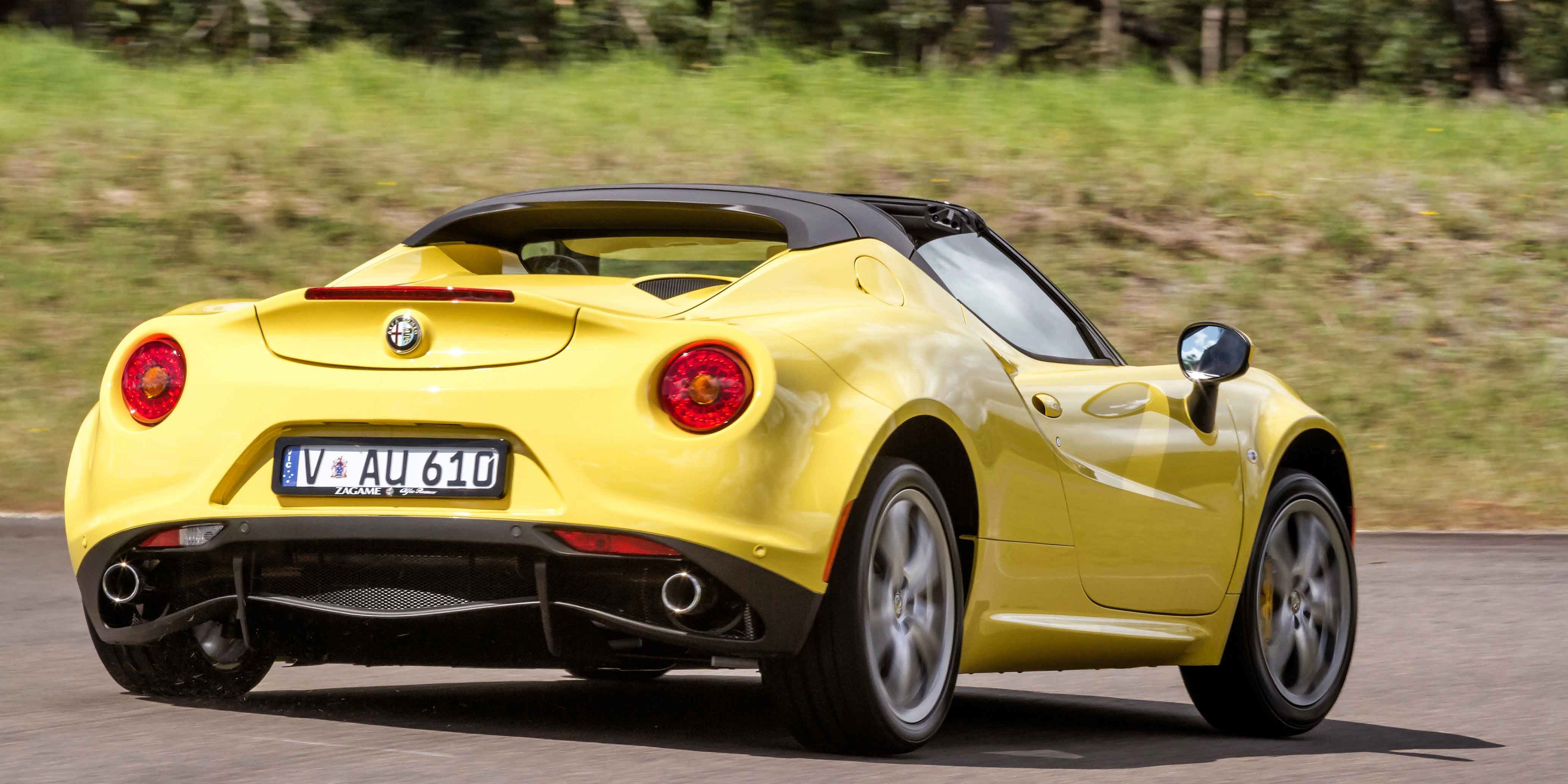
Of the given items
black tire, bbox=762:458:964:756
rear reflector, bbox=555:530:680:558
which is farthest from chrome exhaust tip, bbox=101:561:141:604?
black tire, bbox=762:458:964:756

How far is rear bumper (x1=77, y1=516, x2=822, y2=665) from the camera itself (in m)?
4.59

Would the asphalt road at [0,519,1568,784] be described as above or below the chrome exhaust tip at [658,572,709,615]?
below

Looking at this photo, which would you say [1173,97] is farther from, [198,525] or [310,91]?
[198,525]

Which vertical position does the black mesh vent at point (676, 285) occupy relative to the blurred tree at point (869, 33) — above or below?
above

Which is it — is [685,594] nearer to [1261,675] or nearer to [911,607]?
[911,607]

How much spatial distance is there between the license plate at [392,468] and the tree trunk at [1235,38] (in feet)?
101

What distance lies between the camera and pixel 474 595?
4.70m

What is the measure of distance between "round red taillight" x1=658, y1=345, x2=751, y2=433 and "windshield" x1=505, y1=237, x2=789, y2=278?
122 centimetres

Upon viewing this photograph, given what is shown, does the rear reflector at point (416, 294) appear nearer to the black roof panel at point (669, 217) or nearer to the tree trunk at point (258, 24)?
the black roof panel at point (669, 217)

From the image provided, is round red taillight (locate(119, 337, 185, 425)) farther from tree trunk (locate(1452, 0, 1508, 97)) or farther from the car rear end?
tree trunk (locate(1452, 0, 1508, 97))

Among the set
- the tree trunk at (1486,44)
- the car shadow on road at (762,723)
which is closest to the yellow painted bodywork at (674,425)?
the car shadow on road at (762,723)

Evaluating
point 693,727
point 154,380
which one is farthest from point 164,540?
point 693,727

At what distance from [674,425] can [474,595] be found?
1.87ft

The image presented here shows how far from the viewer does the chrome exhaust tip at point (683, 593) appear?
15.1 feet
